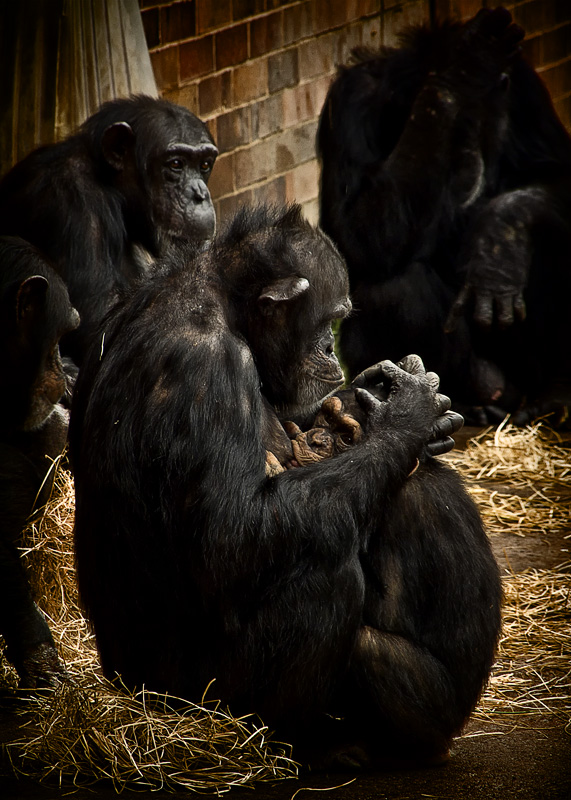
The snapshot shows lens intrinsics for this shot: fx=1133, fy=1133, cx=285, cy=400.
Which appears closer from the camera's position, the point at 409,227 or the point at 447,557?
the point at 447,557

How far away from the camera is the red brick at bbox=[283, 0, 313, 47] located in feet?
21.7

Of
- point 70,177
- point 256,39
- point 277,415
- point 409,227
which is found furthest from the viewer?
point 256,39

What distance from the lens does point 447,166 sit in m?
5.71

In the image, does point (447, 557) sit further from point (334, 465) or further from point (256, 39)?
point (256, 39)

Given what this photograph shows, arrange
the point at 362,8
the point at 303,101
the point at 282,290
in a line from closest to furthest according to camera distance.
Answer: the point at 282,290 → the point at 303,101 → the point at 362,8

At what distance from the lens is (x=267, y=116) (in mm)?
6570

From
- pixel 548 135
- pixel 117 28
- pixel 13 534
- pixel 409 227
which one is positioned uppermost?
pixel 117 28

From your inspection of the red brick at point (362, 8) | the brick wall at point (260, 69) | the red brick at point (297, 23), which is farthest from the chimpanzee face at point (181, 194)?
the red brick at point (362, 8)

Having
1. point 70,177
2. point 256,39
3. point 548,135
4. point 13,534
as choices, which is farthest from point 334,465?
point 256,39

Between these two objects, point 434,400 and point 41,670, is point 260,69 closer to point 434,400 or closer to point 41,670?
point 434,400

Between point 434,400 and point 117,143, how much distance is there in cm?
239

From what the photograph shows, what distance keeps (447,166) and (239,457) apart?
12.1 feet

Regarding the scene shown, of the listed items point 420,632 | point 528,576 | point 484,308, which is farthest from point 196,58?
point 420,632

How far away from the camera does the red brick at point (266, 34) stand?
249 inches
